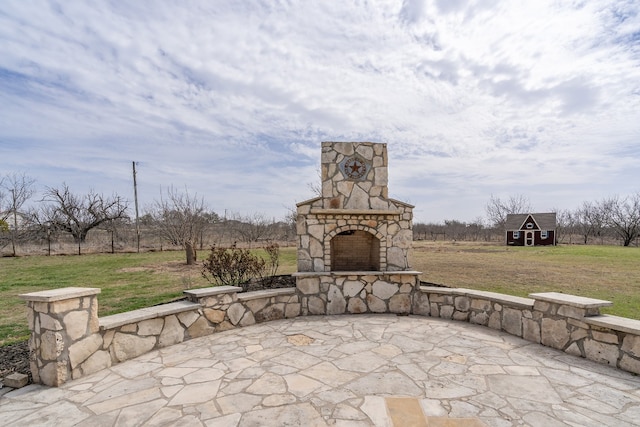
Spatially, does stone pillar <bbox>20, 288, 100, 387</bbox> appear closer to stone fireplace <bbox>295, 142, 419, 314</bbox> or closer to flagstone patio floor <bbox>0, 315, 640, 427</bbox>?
flagstone patio floor <bbox>0, 315, 640, 427</bbox>

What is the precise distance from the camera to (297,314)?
226 inches

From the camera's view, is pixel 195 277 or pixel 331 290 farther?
pixel 195 277

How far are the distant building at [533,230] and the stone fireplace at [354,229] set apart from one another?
28875mm

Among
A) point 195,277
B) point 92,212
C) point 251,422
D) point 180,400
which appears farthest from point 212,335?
point 92,212

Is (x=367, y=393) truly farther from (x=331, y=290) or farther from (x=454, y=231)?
(x=454, y=231)

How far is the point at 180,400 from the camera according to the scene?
2.89m

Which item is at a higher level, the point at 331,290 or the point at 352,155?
the point at 352,155

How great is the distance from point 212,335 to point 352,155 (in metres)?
3.84

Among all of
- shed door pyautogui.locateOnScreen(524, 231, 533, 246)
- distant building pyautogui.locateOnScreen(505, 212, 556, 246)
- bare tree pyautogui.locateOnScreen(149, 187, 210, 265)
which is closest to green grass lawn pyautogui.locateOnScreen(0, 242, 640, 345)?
bare tree pyautogui.locateOnScreen(149, 187, 210, 265)

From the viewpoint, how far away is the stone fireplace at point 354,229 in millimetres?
5863

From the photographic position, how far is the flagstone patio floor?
262 centimetres

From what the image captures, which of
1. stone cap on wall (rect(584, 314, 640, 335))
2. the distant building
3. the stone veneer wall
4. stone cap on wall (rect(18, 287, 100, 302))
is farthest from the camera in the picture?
the distant building

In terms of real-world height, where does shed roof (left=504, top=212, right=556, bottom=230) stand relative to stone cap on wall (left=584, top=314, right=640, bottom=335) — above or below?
above

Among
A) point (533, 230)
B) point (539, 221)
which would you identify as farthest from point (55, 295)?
point (539, 221)
